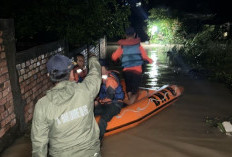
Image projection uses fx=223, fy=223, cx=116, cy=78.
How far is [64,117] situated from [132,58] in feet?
11.3

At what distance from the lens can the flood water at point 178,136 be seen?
3811mm

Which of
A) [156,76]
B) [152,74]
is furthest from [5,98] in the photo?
[152,74]

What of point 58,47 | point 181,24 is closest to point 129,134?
point 58,47

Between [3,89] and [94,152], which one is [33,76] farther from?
[94,152]

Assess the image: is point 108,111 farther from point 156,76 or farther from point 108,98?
point 156,76

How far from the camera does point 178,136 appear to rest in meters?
4.35

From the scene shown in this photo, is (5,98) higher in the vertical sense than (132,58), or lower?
lower

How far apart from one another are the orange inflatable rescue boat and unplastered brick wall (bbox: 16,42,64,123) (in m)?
1.47

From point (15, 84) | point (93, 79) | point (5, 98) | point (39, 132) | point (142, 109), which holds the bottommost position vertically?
point (142, 109)

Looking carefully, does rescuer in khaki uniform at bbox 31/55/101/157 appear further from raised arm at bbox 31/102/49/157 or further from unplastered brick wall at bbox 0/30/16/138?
unplastered brick wall at bbox 0/30/16/138

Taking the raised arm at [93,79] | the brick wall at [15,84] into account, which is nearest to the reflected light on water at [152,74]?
the brick wall at [15,84]

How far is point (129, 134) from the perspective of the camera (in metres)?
4.48

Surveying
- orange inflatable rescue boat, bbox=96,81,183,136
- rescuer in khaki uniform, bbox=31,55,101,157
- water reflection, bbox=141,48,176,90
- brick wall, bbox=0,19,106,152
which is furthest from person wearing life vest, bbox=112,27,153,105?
rescuer in khaki uniform, bbox=31,55,101,157

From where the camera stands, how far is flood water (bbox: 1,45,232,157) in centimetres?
381
